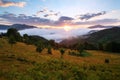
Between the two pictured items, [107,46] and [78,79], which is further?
[107,46]

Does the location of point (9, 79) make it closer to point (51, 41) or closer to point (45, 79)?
point (45, 79)

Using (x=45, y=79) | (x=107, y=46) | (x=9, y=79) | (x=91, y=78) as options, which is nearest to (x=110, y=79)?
(x=91, y=78)

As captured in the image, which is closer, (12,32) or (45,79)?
(45,79)

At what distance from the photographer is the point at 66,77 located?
4066 cm

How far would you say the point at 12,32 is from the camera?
164250 millimetres

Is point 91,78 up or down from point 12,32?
down

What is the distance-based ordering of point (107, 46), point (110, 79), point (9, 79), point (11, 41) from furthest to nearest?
point (107, 46), point (11, 41), point (110, 79), point (9, 79)

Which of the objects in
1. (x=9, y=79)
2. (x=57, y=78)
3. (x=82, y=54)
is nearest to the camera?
(x=9, y=79)

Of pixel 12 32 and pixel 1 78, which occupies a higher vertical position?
pixel 12 32

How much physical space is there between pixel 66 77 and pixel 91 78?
4.72 m

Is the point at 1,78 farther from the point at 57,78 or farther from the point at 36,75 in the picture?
the point at 57,78

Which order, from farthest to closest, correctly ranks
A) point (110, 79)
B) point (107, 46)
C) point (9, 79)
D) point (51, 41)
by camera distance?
point (51, 41) → point (107, 46) → point (110, 79) → point (9, 79)

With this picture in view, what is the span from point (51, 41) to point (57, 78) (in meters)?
130

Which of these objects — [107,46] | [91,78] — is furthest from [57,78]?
[107,46]
